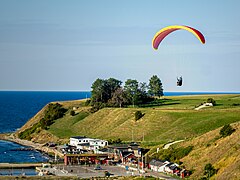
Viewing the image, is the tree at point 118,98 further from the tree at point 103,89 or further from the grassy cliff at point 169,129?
the grassy cliff at point 169,129

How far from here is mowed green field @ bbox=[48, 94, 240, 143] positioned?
373ft

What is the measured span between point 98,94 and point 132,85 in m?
11.8

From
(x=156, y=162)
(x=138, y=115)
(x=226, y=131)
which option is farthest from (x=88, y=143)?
(x=226, y=131)

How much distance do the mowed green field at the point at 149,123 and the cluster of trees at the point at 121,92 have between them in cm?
558

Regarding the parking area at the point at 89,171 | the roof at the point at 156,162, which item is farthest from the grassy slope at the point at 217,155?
the parking area at the point at 89,171

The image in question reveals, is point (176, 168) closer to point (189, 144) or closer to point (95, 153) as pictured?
point (189, 144)

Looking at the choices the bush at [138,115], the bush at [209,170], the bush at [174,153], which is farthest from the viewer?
the bush at [138,115]

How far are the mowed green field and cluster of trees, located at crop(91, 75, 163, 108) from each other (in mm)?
5582

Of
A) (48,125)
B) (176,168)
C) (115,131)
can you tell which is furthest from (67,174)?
(48,125)

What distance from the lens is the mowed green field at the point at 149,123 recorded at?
4477 inches

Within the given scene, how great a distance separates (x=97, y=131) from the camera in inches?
5463

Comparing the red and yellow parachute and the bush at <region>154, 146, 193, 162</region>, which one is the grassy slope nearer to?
the bush at <region>154, 146, 193, 162</region>

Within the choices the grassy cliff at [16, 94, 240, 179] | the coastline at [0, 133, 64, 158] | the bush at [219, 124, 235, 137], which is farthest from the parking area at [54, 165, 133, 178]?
the coastline at [0, 133, 64, 158]

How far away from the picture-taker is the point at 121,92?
15738 cm
